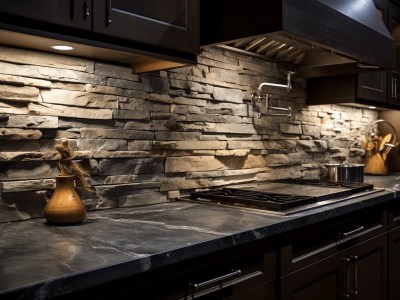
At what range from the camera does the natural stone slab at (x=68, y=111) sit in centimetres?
164

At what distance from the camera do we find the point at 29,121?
1.61 m

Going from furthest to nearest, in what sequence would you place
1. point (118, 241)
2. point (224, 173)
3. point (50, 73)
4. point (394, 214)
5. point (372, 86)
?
point (372, 86), point (394, 214), point (224, 173), point (50, 73), point (118, 241)

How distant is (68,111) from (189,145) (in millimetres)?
687

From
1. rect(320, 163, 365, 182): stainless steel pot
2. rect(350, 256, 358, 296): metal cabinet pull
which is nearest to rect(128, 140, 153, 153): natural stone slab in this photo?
rect(350, 256, 358, 296): metal cabinet pull

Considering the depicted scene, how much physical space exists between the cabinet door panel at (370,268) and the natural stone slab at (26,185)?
4.47 ft

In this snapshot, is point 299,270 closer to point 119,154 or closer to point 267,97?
point 119,154

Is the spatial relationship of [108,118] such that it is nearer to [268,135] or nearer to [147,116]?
[147,116]

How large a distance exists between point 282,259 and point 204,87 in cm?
103

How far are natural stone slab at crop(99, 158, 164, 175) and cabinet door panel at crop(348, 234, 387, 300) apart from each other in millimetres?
975

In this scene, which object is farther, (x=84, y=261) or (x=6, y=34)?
(x=6, y=34)

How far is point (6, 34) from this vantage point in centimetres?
136

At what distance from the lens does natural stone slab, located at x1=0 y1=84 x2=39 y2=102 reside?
5.08ft

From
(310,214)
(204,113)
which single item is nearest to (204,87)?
(204,113)

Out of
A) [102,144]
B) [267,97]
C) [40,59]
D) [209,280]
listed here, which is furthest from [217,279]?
[267,97]
